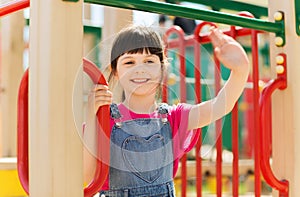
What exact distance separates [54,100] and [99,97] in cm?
14

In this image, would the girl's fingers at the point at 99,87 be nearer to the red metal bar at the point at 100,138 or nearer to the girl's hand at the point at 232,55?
the red metal bar at the point at 100,138

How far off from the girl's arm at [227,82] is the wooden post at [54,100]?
0.50 metres

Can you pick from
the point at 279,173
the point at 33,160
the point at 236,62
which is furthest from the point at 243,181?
the point at 33,160

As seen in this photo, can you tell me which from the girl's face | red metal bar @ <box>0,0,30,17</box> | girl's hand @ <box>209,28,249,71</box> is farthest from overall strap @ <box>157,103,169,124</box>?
red metal bar @ <box>0,0,30,17</box>

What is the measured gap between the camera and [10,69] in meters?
4.33

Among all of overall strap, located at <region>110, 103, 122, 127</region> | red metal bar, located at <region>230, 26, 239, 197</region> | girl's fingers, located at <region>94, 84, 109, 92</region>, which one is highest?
girl's fingers, located at <region>94, 84, 109, 92</region>

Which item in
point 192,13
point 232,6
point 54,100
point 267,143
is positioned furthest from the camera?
point 232,6

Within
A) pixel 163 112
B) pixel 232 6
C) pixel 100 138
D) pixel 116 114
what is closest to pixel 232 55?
pixel 163 112

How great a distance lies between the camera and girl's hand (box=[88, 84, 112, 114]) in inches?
64.7

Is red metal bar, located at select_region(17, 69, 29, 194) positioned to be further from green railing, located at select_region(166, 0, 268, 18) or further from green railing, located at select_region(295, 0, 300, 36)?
green railing, located at select_region(166, 0, 268, 18)

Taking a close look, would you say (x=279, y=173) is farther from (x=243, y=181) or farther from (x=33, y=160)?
(x=243, y=181)

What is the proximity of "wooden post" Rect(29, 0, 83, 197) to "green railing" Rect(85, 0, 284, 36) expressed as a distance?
134mm

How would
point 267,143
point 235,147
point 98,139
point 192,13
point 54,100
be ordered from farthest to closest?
point 235,147
point 267,143
point 192,13
point 98,139
point 54,100

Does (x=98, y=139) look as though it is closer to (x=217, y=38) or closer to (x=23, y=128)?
(x=23, y=128)
